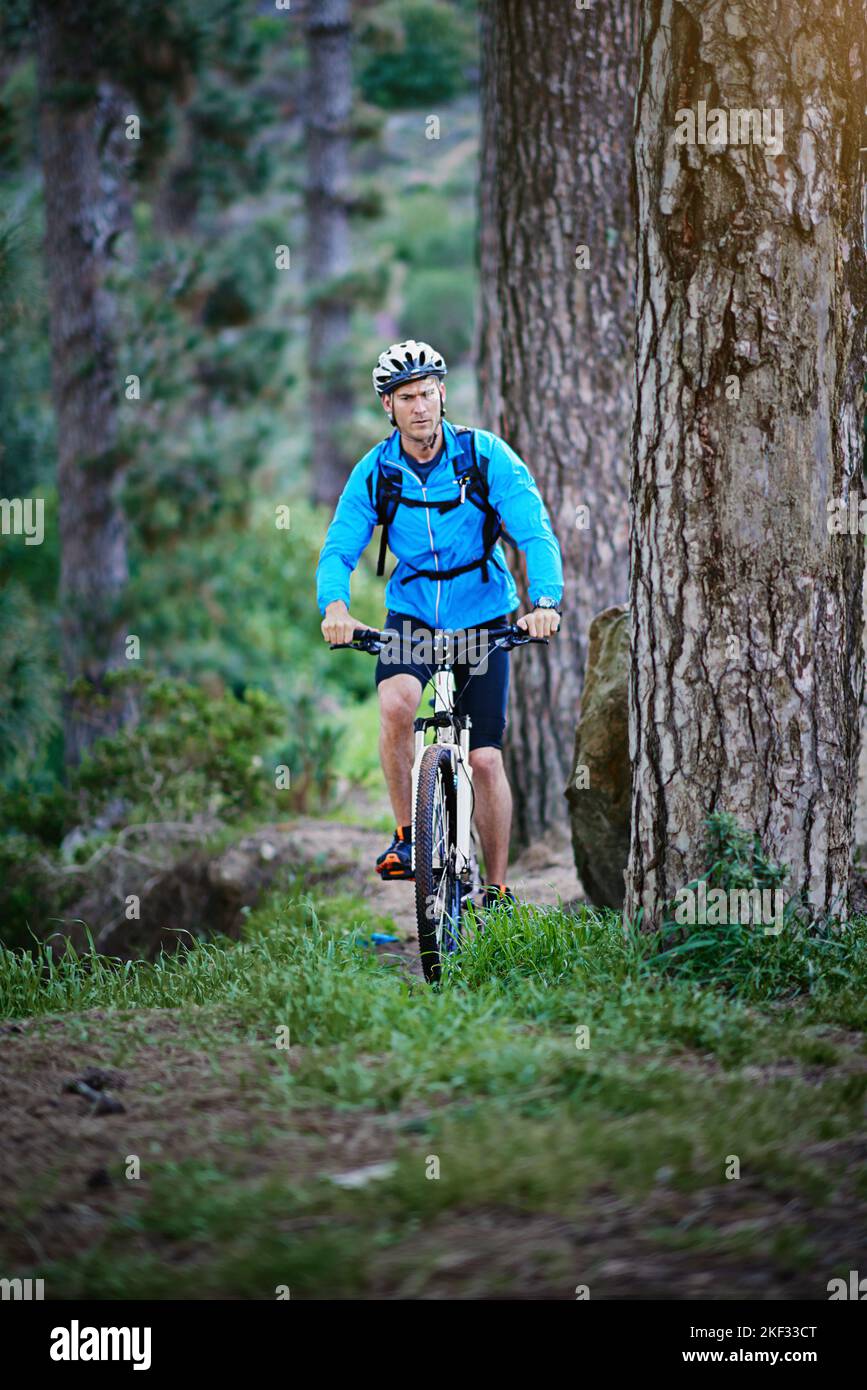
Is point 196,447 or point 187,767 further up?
point 196,447

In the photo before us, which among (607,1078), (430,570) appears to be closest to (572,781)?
(430,570)

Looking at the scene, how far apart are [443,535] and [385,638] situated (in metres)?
0.56

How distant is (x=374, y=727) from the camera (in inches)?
550

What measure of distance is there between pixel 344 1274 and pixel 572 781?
3.24 meters

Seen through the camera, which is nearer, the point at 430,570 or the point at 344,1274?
the point at 344,1274

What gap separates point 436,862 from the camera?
532 centimetres

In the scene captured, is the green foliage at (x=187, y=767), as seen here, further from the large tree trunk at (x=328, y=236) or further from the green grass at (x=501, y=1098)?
the large tree trunk at (x=328, y=236)

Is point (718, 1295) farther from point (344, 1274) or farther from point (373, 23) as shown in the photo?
point (373, 23)

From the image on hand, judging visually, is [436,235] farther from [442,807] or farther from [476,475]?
[442,807]

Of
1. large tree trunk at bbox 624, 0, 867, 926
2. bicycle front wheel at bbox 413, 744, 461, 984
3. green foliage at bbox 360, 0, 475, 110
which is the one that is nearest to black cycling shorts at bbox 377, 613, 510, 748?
bicycle front wheel at bbox 413, 744, 461, 984

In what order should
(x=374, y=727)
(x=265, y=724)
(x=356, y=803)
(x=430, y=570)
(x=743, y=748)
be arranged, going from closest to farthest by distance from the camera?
1. (x=743, y=748)
2. (x=430, y=570)
3. (x=265, y=724)
4. (x=356, y=803)
5. (x=374, y=727)

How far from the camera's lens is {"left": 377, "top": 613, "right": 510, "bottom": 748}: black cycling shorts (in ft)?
18.5

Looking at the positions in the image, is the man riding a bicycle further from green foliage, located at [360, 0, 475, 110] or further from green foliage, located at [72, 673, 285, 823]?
green foliage, located at [360, 0, 475, 110]

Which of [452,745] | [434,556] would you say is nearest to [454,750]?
[452,745]
